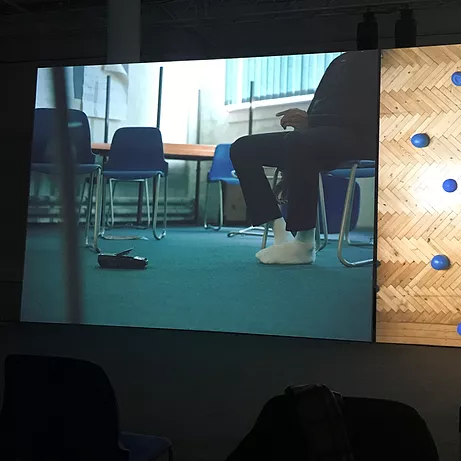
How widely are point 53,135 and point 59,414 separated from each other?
121 inches

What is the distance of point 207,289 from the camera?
3.99m

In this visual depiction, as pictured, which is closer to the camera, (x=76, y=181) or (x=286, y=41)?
(x=76, y=181)

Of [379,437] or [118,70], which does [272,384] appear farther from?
[118,70]

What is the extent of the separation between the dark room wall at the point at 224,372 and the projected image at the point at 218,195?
0.57ft

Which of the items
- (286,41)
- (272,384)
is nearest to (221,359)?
(272,384)

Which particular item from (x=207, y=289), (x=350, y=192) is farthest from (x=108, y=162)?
(x=350, y=192)

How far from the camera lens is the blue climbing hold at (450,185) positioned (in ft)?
12.1

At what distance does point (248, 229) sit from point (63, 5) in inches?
132

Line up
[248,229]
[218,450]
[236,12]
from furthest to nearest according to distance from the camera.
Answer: [236,12] → [248,229] → [218,450]

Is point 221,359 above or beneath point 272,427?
beneath

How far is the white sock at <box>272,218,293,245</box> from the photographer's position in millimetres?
3938

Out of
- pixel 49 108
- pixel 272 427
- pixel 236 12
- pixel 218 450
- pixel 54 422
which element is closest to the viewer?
pixel 272 427

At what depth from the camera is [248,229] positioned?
13.1 ft

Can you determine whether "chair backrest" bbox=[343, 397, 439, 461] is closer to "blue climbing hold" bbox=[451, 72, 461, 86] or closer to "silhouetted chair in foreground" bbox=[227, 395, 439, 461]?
"silhouetted chair in foreground" bbox=[227, 395, 439, 461]
